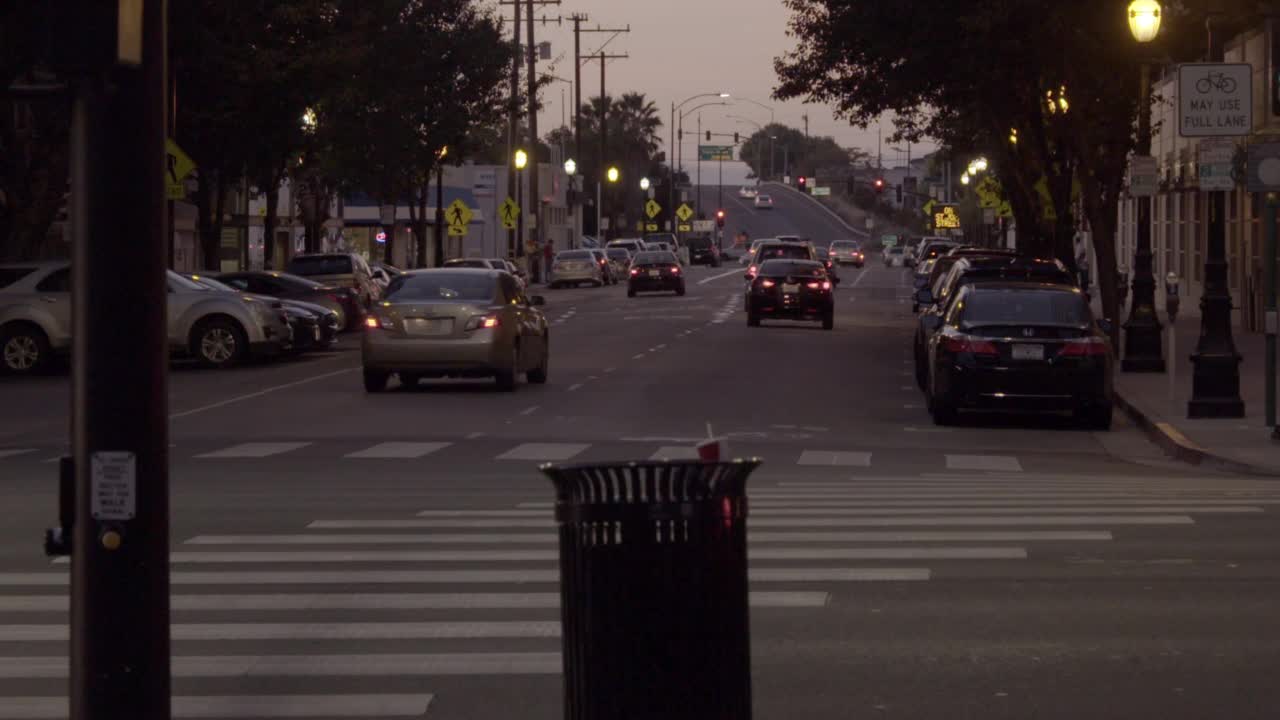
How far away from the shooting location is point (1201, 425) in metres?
21.7

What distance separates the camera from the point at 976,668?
8.59 m

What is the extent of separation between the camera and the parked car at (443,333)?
2667 centimetres

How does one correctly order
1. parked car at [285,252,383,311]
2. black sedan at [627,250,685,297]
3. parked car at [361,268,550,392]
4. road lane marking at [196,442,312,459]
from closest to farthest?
road lane marking at [196,442,312,459] < parked car at [361,268,550,392] < parked car at [285,252,383,311] < black sedan at [627,250,685,297]

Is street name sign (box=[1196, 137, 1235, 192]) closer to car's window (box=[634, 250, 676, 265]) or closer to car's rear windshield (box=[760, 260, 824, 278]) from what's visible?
car's rear windshield (box=[760, 260, 824, 278])

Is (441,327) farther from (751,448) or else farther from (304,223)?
(304,223)

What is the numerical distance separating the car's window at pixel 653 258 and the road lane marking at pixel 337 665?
6018 centimetres

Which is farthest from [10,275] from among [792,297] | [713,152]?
[713,152]

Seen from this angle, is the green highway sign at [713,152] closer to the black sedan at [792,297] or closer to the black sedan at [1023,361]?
the black sedan at [792,297]

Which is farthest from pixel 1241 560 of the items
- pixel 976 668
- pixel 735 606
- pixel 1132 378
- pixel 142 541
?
pixel 1132 378

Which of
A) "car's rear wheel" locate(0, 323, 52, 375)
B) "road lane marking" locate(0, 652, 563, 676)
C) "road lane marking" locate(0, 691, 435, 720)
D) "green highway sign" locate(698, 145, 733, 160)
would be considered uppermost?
"green highway sign" locate(698, 145, 733, 160)

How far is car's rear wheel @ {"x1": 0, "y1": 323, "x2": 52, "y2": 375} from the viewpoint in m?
31.4

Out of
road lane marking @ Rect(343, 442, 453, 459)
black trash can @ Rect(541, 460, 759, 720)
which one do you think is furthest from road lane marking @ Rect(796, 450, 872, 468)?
black trash can @ Rect(541, 460, 759, 720)

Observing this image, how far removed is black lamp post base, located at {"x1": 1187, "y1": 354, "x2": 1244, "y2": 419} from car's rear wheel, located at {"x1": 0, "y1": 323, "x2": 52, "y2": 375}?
17050 millimetres

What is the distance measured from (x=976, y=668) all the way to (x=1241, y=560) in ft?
11.1
